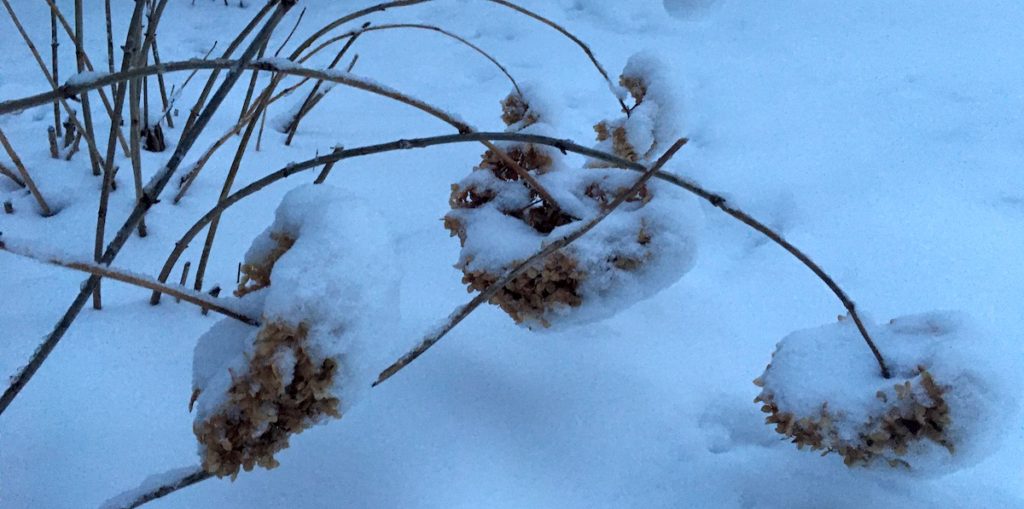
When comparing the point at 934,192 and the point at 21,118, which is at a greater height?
the point at 21,118

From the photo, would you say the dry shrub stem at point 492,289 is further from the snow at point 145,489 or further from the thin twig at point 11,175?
the thin twig at point 11,175

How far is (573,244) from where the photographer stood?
63cm

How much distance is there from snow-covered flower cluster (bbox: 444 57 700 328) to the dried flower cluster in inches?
7.1

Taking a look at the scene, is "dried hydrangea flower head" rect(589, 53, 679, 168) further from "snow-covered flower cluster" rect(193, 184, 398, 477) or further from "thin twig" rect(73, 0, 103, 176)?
"thin twig" rect(73, 0, 103, 176)

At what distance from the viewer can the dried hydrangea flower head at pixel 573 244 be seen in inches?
25.1

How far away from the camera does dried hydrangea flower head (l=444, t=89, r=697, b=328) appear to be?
64 cm

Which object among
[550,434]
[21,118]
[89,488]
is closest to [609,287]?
[550,434]

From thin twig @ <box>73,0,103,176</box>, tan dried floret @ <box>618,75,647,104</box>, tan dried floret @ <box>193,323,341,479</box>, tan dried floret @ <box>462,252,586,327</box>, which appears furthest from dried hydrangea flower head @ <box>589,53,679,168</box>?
thin twig @ <box>73,0,103,176</box>

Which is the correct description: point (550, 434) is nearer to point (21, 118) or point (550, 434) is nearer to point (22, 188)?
point (22, 188)

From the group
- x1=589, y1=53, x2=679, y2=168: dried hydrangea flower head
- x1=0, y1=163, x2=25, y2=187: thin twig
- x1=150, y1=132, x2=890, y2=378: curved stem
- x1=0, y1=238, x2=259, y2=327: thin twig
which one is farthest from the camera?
x1=0, y1=163, x2=25, y2=187: thin twig

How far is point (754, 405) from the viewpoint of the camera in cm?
74

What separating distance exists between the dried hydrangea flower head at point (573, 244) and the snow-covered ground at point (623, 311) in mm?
97

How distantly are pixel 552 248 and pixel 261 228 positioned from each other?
0.58 m

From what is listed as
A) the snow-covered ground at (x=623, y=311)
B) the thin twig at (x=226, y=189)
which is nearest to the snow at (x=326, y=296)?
the snow-covered ground at (x=623, y=311)
